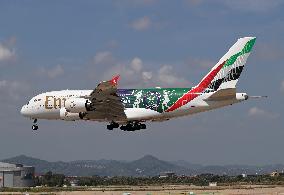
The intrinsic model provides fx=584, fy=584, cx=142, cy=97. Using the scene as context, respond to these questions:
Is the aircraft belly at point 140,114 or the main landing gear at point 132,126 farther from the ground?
the aircraft belly at point 140,114

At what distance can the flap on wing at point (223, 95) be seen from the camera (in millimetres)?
66481

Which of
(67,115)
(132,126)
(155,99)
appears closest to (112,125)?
(132,126)

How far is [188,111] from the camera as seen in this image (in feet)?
239

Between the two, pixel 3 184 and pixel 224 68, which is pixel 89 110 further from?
pixel 3 184

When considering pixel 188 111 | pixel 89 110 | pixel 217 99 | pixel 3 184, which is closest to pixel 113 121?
pixel 89 110

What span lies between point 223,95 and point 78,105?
18481 millimetres

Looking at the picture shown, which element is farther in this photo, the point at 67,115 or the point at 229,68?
the point at 67,115

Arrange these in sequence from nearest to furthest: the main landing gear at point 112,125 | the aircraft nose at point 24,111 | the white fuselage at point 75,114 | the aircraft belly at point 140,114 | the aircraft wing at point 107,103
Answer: the aircraft wing at point 107,103 < the white fuselage at point 75,114 < the aircraft belly at point 140,114 < the main landing gear at point 112,125 < the aircraft nose at point 24,111

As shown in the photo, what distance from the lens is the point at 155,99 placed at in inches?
2899

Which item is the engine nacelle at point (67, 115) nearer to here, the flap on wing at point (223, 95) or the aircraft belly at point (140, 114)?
the aircraft belly at point (140, 114)

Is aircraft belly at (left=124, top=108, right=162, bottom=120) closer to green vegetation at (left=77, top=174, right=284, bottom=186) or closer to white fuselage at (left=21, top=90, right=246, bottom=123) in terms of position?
white fuselage at (left=21, top=90, right=246, bottom=123)

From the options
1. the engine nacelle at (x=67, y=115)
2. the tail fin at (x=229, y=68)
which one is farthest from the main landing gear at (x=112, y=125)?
the tail fin at (x=229, y=68)

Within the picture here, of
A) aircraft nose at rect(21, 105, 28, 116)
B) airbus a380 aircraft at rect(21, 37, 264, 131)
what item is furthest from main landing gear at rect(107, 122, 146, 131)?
aircraft nose at rect(21, 105, 28, 116)

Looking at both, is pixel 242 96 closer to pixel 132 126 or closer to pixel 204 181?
pixel 132 126
